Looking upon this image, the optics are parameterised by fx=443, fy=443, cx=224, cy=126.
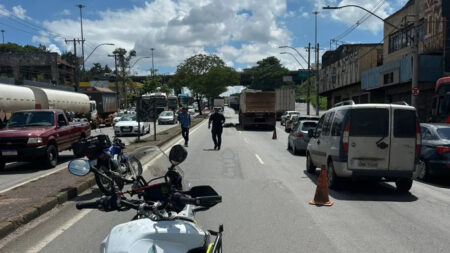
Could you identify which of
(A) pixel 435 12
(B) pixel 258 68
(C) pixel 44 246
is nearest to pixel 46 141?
(C) pixel 44 246

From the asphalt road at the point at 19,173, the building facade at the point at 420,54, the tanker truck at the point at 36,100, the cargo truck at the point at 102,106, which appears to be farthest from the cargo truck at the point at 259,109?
the asphalt road at the point at 19,173

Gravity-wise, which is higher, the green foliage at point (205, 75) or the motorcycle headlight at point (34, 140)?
the green foliage at point (205, 75)

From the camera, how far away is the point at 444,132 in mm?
11055

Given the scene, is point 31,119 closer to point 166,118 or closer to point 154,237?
point 154,237

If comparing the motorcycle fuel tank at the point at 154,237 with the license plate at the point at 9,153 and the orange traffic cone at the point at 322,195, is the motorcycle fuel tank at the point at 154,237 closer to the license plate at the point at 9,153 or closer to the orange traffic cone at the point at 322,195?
the orange traffic cone at the point at 322,195

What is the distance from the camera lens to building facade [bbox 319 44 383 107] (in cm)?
4597

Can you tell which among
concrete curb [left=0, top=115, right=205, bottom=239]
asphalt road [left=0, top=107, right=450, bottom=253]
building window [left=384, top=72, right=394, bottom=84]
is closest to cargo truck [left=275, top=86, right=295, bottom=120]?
building window [left=384, top=72, right=394, bottom=84]

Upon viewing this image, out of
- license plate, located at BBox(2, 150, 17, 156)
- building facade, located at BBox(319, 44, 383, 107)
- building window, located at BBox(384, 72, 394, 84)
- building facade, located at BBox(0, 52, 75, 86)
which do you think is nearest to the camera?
license plate, located at BBox(2, 150, 17, 156)

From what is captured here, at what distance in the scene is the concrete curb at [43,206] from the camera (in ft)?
19.8

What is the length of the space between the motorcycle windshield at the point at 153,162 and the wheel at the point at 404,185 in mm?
6523

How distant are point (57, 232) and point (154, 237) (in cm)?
386

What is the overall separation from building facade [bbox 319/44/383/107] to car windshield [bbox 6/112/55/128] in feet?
121

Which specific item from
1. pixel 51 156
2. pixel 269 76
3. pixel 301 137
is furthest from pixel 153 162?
pixel 269 76

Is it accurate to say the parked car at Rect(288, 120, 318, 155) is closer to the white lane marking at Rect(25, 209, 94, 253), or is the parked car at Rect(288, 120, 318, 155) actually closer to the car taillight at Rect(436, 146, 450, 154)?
the car taillight at Rect(436, 146, 450, 154)
